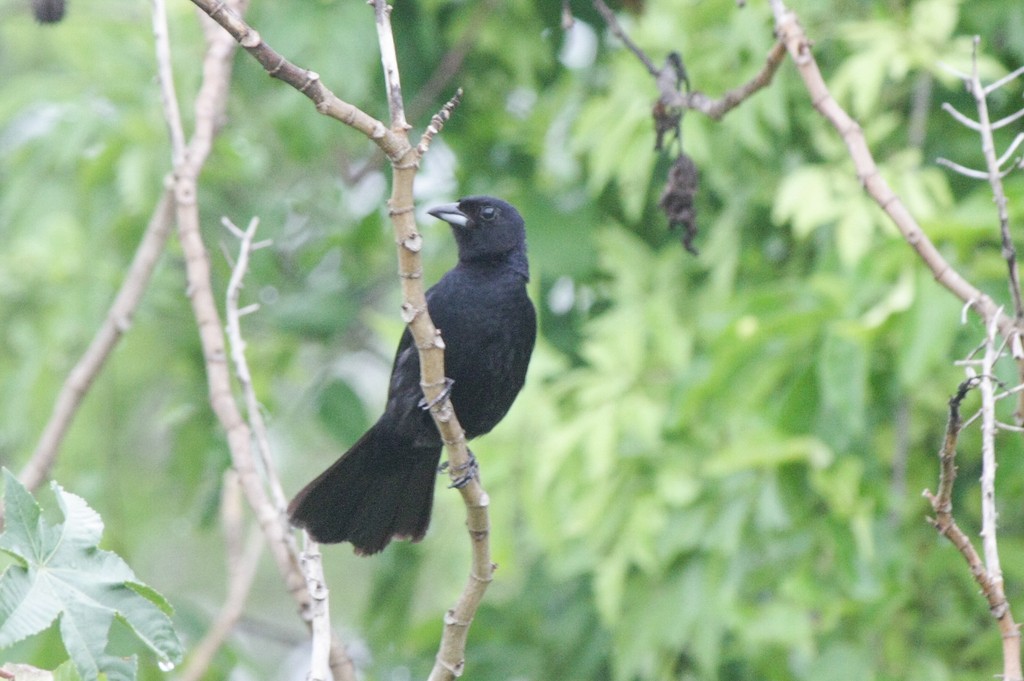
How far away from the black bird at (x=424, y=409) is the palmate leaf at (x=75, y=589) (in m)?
1.28

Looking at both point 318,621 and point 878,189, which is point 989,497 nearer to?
point 878,189

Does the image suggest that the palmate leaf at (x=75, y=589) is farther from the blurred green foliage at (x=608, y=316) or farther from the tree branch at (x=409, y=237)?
the blurred green foliage at (x=608, y=316)

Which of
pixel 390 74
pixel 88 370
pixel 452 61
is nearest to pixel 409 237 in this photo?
pixel 390 74

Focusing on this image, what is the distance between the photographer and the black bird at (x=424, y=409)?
3.38m

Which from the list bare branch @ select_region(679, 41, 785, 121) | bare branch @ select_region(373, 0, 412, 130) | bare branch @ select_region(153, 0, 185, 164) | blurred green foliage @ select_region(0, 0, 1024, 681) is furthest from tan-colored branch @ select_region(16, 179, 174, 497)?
bare branch @ select_region(373, 0, 412, 130)

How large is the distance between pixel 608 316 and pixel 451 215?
136 cm

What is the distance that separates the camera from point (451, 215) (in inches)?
144

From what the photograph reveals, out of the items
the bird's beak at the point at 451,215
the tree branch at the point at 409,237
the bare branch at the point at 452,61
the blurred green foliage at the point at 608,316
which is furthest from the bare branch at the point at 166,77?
the bare branch at the point at 452,61

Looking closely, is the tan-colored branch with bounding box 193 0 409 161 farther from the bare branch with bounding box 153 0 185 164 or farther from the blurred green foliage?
the blurred green foliage

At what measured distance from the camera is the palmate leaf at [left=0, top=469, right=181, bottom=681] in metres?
1.88

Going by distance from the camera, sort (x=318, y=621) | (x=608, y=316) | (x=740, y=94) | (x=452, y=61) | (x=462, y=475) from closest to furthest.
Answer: (x=318, y=621) < (x=462, y=475) < (x=740, y=94) < (x=608, y=316) < (x=452, y=61)

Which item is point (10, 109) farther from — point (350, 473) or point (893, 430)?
point (893, 430)

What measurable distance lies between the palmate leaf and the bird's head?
182cm

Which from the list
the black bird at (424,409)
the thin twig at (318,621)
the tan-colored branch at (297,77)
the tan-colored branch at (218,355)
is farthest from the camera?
the black bird at (424,409)
